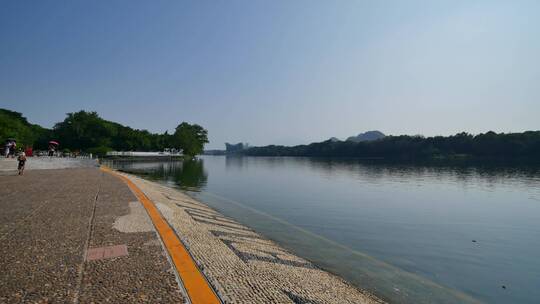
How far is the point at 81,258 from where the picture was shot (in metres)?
5.42

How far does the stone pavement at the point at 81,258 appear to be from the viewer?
417 centimetres

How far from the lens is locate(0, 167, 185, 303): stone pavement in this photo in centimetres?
417

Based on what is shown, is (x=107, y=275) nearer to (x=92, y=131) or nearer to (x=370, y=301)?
(x=370, y=301)

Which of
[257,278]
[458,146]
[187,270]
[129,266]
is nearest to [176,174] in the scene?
[129,266]

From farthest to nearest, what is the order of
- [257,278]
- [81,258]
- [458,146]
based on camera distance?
1. [458,146]
2. [257,278]
3. [81,258]

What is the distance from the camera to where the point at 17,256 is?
17.8 feet

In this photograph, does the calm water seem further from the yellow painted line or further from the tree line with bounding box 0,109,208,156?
the tree line with bounding box 0,109,208,156

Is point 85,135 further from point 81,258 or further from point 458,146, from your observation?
point 458,146

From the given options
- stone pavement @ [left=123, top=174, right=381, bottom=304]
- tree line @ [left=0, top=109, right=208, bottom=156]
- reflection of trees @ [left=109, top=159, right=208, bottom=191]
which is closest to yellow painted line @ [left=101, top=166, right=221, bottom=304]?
stone pavement @ [left=123, top=174, right=381, bottom=304]

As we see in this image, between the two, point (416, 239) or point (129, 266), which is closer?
point (129, 266)

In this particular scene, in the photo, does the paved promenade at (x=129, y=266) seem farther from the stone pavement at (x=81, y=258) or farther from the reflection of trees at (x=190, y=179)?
the reflection of trees at (x=190, y=179)

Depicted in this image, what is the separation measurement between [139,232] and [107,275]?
8.23ft

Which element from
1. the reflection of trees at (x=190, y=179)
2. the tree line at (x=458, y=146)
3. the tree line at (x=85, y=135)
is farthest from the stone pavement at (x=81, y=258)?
the tree line at (x=458, y=146)

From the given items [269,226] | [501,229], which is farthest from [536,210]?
[269,226]
